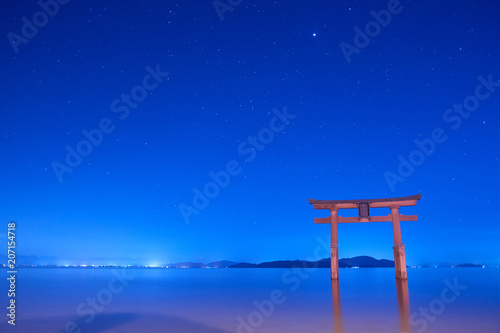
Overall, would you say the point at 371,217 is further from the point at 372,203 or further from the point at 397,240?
the point at 397,240

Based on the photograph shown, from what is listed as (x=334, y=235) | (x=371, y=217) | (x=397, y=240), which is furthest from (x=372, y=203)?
(x=334, y=235)

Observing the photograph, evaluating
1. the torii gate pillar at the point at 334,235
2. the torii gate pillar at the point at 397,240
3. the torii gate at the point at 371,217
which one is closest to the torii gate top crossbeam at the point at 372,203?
the torii gate at the point at 371,217

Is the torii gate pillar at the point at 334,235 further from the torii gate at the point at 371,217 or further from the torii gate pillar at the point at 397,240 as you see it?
the torii gate pillar at the point at 397,240

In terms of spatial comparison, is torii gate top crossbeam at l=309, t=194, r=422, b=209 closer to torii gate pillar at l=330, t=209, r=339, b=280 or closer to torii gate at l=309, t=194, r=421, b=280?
torii gate at l=309, t=194, r=421, b=280

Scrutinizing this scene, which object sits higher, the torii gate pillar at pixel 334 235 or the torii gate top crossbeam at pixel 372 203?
the torii gate top crossbeam at pixel 372 203

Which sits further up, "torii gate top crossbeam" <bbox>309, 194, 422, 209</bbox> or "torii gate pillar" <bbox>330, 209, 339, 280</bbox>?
"torii gate top crossbeam" <bbox>309, 194, 422, 209</bbox>

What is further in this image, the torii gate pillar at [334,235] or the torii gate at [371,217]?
the torii gate pillar at [334,235]

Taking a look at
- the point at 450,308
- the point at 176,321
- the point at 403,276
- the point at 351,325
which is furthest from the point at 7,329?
the point at 403,276

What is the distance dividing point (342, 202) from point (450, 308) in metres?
8.05

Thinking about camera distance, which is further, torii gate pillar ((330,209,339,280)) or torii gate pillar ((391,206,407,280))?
torii gate pillar ((330,209,339,280))

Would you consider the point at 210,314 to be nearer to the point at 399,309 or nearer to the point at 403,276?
the point at 399,309

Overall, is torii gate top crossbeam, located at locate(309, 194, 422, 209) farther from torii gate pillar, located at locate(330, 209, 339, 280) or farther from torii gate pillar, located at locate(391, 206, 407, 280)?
torii gate pillar, located at locate(330, 209, 339, 280)

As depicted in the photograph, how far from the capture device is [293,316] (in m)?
→ 10.2

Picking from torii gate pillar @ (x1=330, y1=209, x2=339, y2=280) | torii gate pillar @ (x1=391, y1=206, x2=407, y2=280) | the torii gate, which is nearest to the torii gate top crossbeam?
the torii gate
